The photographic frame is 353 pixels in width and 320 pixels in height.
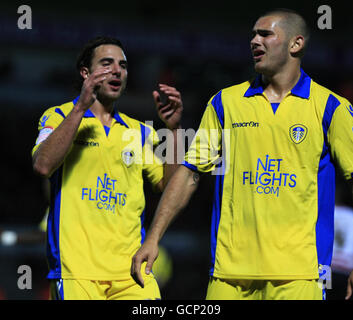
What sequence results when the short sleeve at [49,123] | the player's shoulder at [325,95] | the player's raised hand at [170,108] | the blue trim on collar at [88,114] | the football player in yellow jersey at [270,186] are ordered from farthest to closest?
the blue trim on collar at [88,114] → the player's raised hand at [170,108] → the short sleeve at [49,123] → the player's shoulder at [325,95] → the football player in yellow jersey at [270,186]

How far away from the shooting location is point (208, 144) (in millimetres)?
4703

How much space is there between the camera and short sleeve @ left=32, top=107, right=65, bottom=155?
5.21m

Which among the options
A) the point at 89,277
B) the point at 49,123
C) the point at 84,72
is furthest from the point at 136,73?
the point at 89,277

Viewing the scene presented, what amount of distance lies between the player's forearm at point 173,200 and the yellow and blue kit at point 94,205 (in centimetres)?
74

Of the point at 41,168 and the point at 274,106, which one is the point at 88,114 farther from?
the point at 274,106

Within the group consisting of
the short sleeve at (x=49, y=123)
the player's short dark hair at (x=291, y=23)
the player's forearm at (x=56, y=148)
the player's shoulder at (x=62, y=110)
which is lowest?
the player's forearm at (x=56, y=148)

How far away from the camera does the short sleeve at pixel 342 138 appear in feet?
14.8

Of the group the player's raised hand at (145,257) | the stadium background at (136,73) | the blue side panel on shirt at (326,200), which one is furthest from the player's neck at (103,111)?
the stadium background at (136,73)

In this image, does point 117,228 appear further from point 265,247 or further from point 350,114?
point 350,114

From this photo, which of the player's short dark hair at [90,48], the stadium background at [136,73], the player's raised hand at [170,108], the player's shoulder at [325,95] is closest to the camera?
the player's shoulder at [325,95]

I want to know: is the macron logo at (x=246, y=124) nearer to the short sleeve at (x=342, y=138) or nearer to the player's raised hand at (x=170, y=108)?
the short sleeve at (x=342, y=138)

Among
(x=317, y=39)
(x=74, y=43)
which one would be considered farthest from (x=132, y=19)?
(x=317, y=39)

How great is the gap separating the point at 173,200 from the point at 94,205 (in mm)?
819

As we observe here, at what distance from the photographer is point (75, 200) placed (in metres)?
5.16
